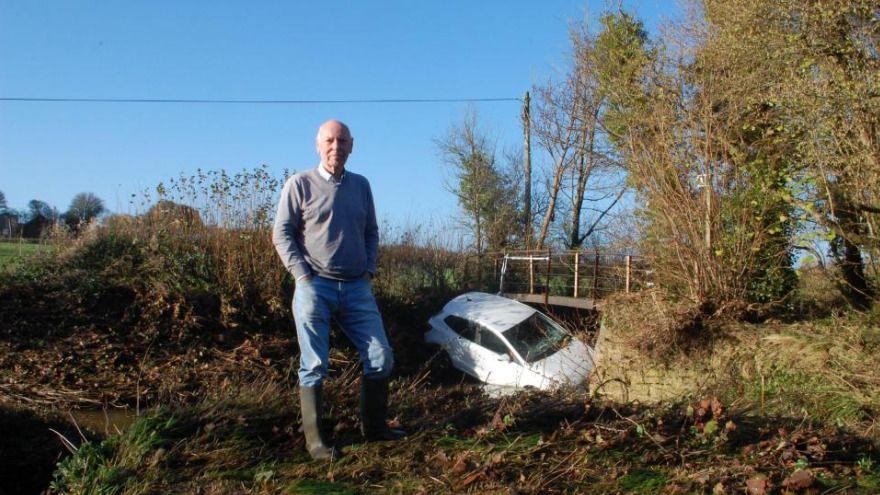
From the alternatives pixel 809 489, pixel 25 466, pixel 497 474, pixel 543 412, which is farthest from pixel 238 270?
pixel 809 489

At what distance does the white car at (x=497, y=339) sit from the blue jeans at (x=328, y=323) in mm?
7803

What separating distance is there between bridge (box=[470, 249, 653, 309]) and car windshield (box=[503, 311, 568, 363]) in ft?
5.90

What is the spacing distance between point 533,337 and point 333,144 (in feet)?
30.5

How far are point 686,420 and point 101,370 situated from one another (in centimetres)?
723

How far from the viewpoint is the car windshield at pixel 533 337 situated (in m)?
12.2

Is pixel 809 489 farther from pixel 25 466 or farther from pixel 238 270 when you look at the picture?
pixel 238 270

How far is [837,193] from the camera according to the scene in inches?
280

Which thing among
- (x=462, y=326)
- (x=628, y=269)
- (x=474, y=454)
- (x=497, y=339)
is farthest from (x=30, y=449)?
(x=462, y=326)

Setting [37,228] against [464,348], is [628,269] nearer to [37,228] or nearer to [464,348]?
[464,348]

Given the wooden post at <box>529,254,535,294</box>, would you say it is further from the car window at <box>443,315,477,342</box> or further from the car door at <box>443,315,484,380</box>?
the car door at <box>443,315,484,380</box>

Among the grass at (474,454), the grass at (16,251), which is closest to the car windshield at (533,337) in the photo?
the grass at (474,454)

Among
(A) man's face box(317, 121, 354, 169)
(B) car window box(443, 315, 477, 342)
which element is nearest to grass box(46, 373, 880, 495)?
(A) man's face box(317, 121, 354, 169)

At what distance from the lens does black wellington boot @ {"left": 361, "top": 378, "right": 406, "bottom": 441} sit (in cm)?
395

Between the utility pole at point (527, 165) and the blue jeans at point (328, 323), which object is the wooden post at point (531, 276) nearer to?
the utility pole at point (527, 165)
